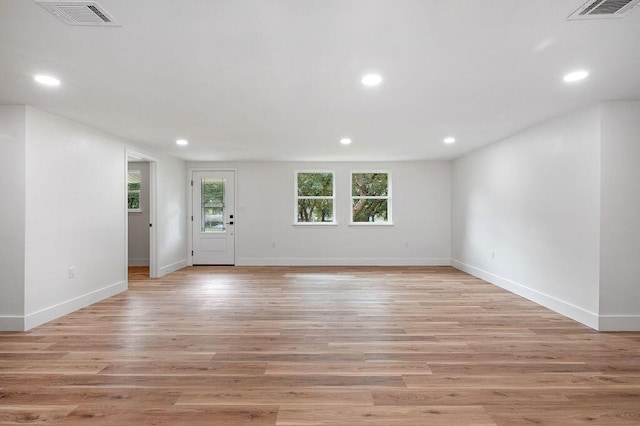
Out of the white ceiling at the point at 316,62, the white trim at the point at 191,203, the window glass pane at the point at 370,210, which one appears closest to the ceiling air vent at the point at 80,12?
the white ceiling at the point at 316,62

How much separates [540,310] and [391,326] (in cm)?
207

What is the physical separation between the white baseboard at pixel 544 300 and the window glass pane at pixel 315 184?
3484mm

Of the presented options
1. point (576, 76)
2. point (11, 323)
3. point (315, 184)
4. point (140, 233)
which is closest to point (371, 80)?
point (576, 76)

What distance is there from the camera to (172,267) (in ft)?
21.7

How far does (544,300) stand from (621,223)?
52.3 inches

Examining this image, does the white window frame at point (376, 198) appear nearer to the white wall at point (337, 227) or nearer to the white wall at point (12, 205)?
the white wall at point (337, 227)

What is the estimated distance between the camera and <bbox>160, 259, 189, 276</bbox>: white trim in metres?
6.23

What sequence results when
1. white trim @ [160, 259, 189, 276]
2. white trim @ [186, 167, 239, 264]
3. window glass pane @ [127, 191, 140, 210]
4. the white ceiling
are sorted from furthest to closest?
window glass pane @ [127, 191, 140, 210] → white trim @ [186, 167, 239, 264] → white trim @ [160, 259, 189, 276] → the white ceiling

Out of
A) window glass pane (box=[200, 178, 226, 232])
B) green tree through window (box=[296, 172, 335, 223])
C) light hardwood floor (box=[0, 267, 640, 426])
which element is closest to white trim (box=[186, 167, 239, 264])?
window glass pane (box=[200, 178, 226, 232])

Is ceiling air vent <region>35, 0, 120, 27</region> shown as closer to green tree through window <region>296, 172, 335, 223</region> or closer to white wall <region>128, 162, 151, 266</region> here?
green tree through window <region>296, 172, 335, 223</region>

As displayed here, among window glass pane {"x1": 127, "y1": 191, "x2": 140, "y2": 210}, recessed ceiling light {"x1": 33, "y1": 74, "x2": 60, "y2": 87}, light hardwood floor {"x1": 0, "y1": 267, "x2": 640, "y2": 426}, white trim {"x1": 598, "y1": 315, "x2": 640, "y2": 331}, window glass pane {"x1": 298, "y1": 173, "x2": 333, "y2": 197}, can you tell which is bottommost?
light hardwood floor {"x1": 0, "y1": 267, "x2": 640, "y2": 426}

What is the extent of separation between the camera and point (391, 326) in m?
3.39

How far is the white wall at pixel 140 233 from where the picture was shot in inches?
294

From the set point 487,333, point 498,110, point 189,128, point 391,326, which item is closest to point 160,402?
point 391,326
